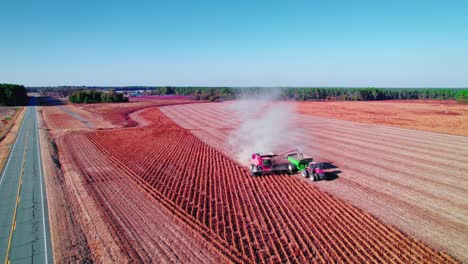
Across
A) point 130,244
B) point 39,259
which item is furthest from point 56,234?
point 130,244

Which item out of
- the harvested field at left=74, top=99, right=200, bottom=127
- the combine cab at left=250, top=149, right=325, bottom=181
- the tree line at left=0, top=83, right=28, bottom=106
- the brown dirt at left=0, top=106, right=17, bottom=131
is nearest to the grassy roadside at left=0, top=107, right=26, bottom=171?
the brown dirt at left=0, top=106, right=17, bottom=131

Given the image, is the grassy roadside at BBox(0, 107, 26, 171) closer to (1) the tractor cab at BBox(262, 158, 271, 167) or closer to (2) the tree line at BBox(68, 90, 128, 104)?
(1) the tractor cab at BBox(262, 158, 271, 167)

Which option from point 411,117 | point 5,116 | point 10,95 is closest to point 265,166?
point 411,117

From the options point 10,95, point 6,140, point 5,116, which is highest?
point 10,95

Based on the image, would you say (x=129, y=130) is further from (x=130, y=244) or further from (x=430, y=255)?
(x=430, y=255)

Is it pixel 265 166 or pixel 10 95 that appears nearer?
pixel 265 166

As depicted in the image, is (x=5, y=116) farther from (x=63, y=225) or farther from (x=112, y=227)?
(x=112, y=227)
